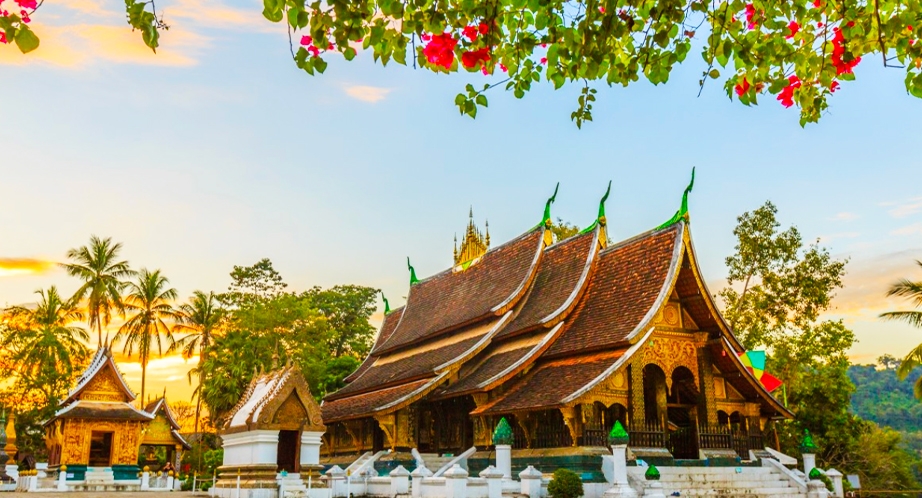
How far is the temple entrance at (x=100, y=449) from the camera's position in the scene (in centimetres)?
2502

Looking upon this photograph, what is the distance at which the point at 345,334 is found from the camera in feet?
151

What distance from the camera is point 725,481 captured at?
50.9 feet

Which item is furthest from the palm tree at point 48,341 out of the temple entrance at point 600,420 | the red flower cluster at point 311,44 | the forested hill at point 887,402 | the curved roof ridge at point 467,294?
the forested hill at point 887,402

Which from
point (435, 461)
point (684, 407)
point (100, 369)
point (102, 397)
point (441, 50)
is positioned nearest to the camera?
point (441, 50)

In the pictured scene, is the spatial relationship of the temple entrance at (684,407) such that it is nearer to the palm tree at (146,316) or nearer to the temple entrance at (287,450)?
the temple entrance at (287,450)

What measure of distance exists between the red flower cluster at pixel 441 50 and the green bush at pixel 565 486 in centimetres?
1031

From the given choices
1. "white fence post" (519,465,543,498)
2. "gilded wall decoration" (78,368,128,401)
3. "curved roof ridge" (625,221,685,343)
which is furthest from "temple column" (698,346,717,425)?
"gilded wall decoration" (78,368,128,401)

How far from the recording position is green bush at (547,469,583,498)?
13.4 meters

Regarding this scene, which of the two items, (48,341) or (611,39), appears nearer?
(611,39)

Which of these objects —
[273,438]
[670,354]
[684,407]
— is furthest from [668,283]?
[273,438]

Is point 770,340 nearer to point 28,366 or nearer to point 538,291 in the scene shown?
point 538,291

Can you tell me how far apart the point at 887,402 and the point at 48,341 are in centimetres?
8586

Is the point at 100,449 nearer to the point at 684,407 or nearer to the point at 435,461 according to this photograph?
the point at 435,461

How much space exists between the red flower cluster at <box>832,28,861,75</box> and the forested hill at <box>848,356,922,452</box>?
2783 inches
